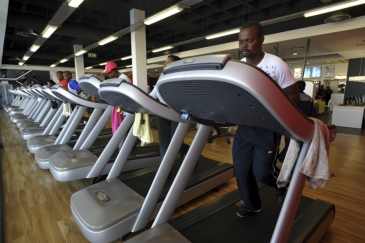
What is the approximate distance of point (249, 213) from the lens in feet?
5.16

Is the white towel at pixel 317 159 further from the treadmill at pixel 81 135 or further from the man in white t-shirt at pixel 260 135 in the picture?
the treadmill at pixel 81 135

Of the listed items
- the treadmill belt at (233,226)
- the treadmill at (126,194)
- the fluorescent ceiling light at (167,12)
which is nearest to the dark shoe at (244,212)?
the treadmill belt at (233,226)

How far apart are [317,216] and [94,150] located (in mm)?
2745

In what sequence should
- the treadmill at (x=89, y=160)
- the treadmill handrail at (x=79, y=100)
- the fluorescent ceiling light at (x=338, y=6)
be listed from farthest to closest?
the fluorescent ceiling light at (x=338, y=6) < the treadmill handrail at (x=79, y=100) < the treadmill at (x=89, y=160)

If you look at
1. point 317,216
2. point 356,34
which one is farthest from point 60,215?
point 356,34

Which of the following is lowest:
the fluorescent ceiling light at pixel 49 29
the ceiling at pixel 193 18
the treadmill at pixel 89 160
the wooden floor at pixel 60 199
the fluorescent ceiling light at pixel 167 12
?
the wooden floor at pixel 60 199

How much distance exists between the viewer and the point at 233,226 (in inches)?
57.5

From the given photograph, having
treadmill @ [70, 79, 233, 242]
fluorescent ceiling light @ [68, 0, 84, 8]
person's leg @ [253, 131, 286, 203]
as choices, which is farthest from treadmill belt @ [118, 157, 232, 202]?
fluorescent ceiling light @ [68, 0, 84, 8]

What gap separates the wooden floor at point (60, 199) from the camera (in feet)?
5.35

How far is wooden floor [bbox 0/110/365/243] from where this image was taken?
1.63 meters

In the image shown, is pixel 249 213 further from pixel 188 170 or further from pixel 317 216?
pixel 188 170

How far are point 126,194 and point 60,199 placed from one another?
2.94ft

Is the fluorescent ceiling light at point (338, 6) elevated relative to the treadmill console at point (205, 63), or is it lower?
elevated

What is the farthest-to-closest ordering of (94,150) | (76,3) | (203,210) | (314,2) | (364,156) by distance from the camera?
(314,2) → (76,3) → (364,156) → (94,150) → (203,210)
